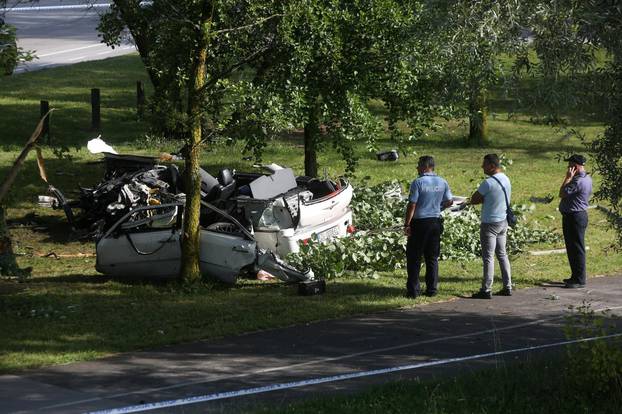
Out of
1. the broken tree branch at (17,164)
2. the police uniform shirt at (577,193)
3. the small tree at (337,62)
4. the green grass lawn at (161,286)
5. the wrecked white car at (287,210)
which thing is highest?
the small tree at (337,62)

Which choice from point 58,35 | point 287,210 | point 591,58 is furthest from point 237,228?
point 58,35

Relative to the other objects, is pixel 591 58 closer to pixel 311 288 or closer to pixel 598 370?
pixel 598 370

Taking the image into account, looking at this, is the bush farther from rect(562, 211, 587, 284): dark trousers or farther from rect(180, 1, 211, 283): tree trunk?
rect(180, 1, 211, 283): tree trunk

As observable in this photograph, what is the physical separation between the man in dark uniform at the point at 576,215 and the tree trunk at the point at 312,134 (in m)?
4.19

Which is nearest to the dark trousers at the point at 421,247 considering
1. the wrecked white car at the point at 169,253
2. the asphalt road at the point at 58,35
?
the wrecked white car at the point at 169,253

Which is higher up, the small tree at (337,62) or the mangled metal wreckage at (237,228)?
the small tree at (337,62)

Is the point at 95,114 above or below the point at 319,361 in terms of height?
above

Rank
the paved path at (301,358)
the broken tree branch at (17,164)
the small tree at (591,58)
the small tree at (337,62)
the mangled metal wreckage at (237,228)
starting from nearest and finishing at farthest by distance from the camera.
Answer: the paved path at (301,358) → the small tree at (591,58) → the broken tree branch at (17,164) → the mangled metal wreckage at (237,228) → the small tree at (337,62)

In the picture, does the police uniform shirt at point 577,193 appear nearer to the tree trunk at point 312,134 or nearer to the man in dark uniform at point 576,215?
the man in dark uniform at point 576,215

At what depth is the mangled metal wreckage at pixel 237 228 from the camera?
1381 centimetres

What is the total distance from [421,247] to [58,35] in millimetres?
32578

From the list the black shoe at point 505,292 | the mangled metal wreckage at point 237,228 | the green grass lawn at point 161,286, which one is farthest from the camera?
the mangled metal wreckage at point 237,228

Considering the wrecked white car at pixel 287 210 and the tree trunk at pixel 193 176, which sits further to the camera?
the wrecked white car at pixel 287 210

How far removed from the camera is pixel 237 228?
47.6 feet
